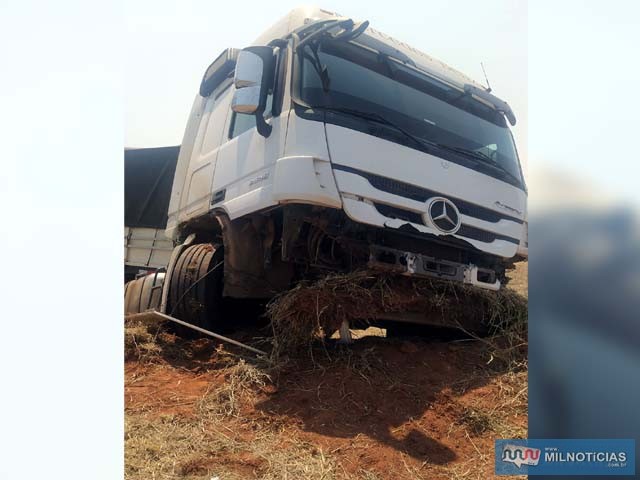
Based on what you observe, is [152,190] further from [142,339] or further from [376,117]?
[376,117]

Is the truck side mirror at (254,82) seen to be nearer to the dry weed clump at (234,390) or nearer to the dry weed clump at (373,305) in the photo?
the dry weed clump at (373,305)

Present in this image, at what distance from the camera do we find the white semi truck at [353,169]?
94.0 inches

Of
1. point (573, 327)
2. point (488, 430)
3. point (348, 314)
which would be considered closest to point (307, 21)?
point (348, 314)

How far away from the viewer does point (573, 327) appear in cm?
186

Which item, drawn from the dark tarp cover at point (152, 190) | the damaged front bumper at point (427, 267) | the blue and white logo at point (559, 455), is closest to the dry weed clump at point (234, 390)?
the damaged front bumper at point (427, 267)

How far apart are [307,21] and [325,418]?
1.90 m

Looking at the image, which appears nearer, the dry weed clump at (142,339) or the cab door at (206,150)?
the dry weed clump at (142,339)

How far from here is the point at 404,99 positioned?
2705mm

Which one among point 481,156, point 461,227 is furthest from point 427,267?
point 481,156

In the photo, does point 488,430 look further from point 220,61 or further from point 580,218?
point 220,61

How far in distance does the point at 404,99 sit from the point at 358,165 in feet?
1.97

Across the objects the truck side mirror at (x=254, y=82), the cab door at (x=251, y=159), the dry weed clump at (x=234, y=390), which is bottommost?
the dry weed clump at (x=234, y=390)

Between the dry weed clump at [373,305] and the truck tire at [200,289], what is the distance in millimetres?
478

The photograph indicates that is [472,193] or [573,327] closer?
[573,327]
